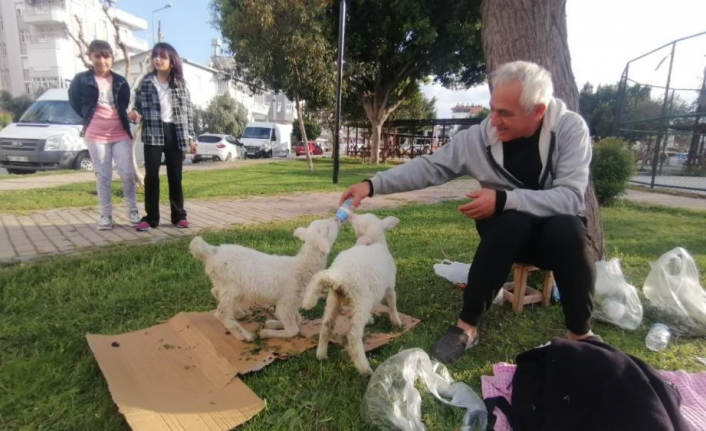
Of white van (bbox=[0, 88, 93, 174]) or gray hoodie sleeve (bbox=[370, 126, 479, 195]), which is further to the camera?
white van (bbox=[0, 88, 93, 174])

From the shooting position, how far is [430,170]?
8.51 ft

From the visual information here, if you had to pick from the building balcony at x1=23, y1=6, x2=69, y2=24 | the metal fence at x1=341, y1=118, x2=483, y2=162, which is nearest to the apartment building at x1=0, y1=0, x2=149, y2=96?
the building balcony at x1=23, y1=6, x2=69, y2=24

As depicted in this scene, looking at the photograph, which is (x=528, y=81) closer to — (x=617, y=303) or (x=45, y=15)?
(x=617, y=303)

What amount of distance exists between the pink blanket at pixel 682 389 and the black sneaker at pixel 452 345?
0.20m

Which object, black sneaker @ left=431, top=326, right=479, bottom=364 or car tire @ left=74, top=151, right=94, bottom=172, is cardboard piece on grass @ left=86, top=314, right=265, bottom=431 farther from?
car tire @ left=74, top=151, right=94, bottom=172

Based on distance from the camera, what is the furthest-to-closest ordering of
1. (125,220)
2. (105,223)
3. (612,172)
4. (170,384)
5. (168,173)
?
(612,172), (125,220), (168,173), (105,223), (170,384)

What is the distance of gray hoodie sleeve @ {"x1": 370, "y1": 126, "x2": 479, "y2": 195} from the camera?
253cm

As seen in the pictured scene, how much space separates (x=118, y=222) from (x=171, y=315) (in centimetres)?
289

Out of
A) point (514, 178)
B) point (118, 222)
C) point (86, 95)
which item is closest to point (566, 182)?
point (514, 178)

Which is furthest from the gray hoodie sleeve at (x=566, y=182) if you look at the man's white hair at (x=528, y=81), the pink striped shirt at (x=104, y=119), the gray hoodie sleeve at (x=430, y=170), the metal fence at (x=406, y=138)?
the metal fence at (x=406, y=138)

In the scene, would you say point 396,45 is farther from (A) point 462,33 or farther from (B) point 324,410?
(B) point 324,410

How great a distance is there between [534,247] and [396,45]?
57.2 feet

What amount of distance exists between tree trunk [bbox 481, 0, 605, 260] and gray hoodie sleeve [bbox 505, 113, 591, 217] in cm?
118

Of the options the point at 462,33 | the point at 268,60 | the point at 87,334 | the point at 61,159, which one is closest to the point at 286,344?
the point at 87,334
